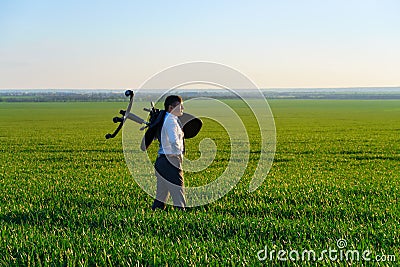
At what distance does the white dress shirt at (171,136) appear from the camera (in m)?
7.86

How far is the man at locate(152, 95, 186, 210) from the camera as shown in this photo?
25.9ft

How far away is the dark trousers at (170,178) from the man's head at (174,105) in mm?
786

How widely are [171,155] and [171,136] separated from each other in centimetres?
41

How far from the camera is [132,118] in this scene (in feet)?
22.1

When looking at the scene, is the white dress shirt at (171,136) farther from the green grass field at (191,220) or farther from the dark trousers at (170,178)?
the green grass field at (191,220)

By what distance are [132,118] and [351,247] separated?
11.3 ft

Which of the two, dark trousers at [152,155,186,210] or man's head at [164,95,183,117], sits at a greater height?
man's head at [164,95,183,117]

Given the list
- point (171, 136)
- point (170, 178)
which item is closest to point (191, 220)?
point (170, 178)

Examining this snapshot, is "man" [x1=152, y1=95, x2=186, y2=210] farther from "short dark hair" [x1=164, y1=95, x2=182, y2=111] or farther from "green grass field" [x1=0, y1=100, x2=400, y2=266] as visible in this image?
"green grass field" [x1=0, y1=100, x2=400, y2=266]

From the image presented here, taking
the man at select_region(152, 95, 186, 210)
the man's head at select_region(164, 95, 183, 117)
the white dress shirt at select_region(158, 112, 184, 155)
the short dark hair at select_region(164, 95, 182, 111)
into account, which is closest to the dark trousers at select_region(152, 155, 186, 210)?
the man at select_region(152, 95, 186, 210)

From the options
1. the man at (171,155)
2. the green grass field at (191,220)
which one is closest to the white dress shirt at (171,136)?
the man at (171,155)

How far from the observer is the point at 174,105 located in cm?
797

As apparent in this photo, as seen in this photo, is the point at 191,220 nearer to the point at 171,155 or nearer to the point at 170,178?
the point at 170,178

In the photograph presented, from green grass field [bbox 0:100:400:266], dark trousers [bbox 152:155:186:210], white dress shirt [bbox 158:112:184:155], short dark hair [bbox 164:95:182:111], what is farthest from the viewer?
dark trousers [bbox 152:155:186:210]
